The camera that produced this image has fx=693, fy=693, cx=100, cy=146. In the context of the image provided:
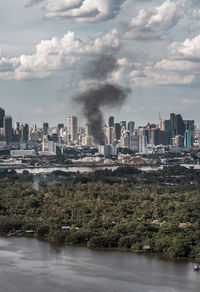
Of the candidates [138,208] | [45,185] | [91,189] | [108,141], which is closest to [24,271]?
[138,208]

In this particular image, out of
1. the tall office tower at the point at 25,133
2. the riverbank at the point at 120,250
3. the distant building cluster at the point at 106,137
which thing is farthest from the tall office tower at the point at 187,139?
the riverbank at the point at 120,250

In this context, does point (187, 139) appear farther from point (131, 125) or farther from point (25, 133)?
point (25, 133)

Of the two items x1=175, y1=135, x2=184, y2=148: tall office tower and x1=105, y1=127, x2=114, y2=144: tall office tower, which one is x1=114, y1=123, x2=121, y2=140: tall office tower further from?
x1=175, y1=135, x2=184, y2=148: tall office tower

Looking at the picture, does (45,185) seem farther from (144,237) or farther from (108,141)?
(108,141)

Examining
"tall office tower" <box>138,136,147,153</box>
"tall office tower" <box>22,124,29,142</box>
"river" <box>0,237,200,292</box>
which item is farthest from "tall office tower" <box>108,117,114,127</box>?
"river" <box>0,237,200,292</box>

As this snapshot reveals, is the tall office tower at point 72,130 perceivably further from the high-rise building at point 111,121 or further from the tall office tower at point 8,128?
the tall office tower at point 8,128

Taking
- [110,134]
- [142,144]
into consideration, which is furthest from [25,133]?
[142,144]
